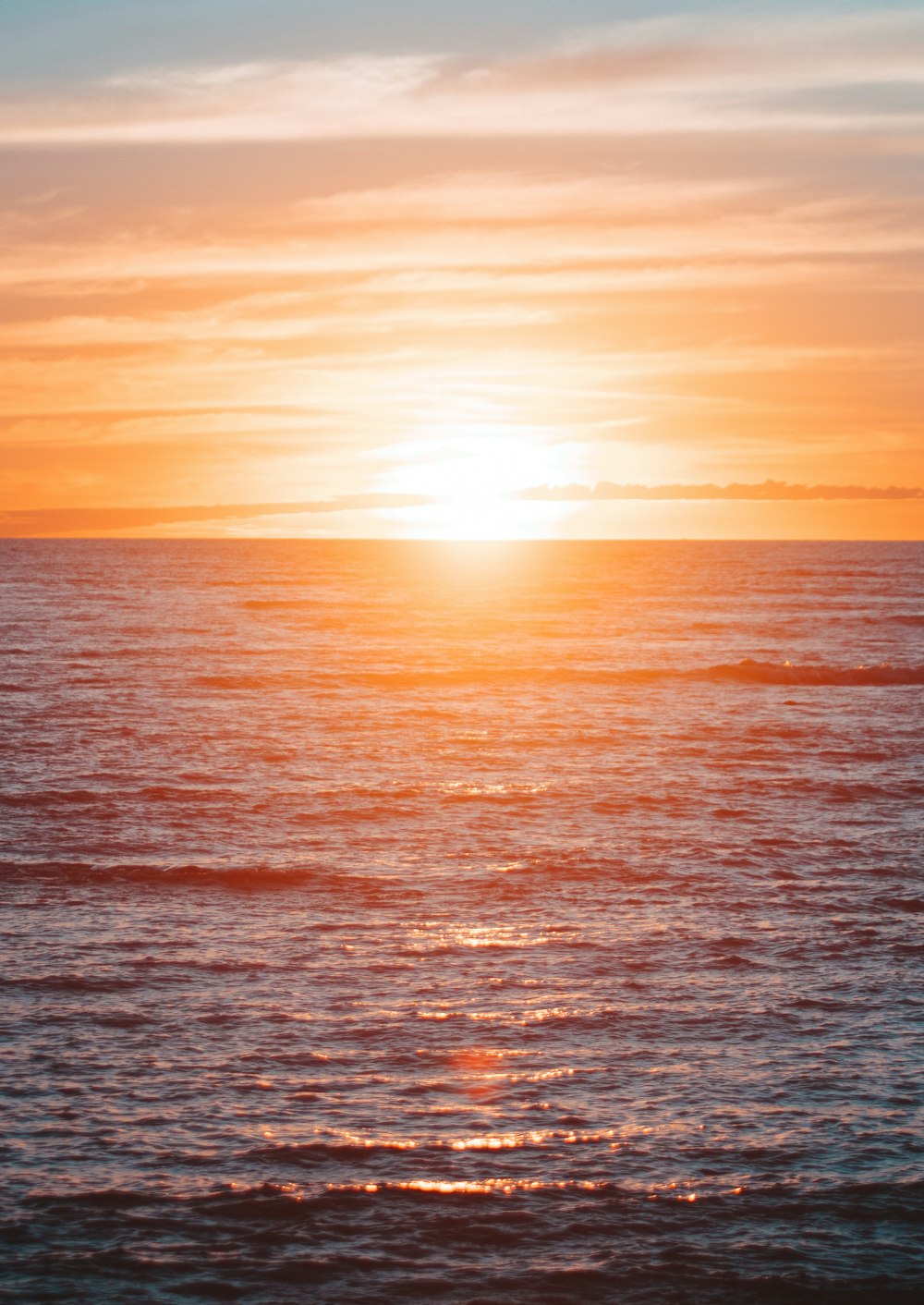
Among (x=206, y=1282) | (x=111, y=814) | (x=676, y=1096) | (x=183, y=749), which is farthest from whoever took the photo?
(x=183, y=749)

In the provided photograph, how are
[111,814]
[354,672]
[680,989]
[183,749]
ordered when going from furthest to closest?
[354,672] → [183,749] → [111,814] → [680,989]

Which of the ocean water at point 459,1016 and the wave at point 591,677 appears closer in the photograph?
the ocean water at point 459,1016

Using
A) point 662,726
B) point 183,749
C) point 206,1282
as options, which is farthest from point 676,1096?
point 662,726

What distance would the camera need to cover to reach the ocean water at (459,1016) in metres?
8.44

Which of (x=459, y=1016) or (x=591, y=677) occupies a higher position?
(x=591, y=677)

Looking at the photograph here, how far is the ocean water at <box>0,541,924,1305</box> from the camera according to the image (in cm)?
844

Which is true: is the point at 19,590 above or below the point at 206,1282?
above

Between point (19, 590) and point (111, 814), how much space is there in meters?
93.3

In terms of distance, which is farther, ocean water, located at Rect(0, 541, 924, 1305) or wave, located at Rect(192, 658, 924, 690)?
wave, located at Rect(192, 658, 924, 690)

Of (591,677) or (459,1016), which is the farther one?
(591,677)

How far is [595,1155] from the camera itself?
9.59m

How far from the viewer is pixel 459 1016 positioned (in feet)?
40.8

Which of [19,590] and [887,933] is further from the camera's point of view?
[19,590]

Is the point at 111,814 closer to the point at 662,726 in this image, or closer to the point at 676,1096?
the point at 676,1096
